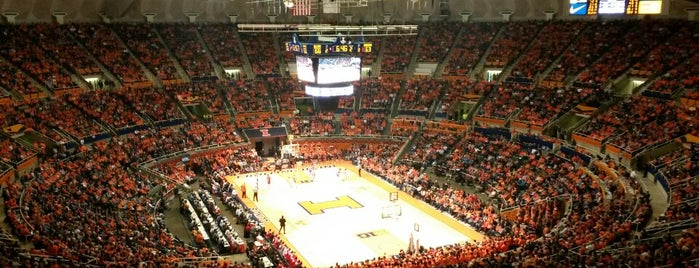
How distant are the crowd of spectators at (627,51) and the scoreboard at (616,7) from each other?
2.19 m

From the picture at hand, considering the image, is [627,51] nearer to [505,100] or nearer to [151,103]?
[505,100]

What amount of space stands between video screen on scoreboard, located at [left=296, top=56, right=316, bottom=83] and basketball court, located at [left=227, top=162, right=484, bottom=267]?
648 cm

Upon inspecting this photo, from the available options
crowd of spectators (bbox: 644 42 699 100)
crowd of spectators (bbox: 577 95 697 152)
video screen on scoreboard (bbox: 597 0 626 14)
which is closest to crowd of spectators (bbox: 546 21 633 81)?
video screen on scoreboard (bbox: 597 0 626 14)

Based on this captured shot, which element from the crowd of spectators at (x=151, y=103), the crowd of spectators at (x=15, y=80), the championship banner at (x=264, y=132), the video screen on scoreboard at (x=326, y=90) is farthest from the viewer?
the championship banner at (x=264, y=132)

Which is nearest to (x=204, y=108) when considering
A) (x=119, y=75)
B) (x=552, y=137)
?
(x=119, y=75)

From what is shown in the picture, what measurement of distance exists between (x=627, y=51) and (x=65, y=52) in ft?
147

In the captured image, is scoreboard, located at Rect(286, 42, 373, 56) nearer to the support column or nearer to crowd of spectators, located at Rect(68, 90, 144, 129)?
crowd of spectators, located at Rect(68, 90, 144, 129)

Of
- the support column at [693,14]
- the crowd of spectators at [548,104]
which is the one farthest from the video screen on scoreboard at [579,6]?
the support column at [693,14]

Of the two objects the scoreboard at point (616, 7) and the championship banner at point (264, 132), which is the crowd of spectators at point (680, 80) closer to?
the scoreboard at point (616, 7)

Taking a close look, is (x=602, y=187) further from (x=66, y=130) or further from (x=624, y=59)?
(x=66, y=130)

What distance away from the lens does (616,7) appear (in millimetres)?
47062

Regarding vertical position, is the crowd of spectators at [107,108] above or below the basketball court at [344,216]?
above

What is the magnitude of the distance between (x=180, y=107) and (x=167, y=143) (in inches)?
264

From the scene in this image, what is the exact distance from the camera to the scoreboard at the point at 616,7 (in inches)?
1793
